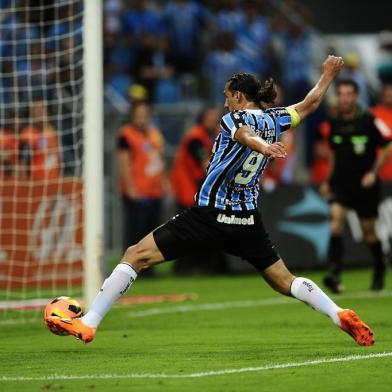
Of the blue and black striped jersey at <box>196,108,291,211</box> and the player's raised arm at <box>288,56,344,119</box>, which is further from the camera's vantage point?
the player's raised arm at <box>288,56,344,119</box>

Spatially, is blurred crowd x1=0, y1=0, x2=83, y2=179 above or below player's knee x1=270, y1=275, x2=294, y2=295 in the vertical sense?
above

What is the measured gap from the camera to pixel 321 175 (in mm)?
19562

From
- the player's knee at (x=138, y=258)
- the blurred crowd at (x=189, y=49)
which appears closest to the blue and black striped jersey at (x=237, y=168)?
the player's knee at (x=138, y=258)

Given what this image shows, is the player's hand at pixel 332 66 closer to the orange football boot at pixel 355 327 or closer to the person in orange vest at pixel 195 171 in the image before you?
the orange football boot at pixel 355 327

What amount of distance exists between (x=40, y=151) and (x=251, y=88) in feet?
21.2

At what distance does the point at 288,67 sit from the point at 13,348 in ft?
46.5

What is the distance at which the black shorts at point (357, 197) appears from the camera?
46.7 feet

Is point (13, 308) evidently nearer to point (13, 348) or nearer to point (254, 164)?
point (13, 348)

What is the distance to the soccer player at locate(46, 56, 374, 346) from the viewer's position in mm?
8680

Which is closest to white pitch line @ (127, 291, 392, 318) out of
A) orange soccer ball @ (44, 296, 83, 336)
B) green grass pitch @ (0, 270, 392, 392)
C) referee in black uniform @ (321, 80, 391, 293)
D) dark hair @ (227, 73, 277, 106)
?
green grass pitch @ (0, 270, 392, 392)

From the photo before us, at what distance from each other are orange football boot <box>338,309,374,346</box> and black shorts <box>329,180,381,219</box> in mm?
5530

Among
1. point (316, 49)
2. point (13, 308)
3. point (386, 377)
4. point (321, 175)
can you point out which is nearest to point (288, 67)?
point (316, 49)

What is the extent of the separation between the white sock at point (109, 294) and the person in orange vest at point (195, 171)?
832 cm

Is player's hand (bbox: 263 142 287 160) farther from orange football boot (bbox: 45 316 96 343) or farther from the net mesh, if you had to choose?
the net mesh
